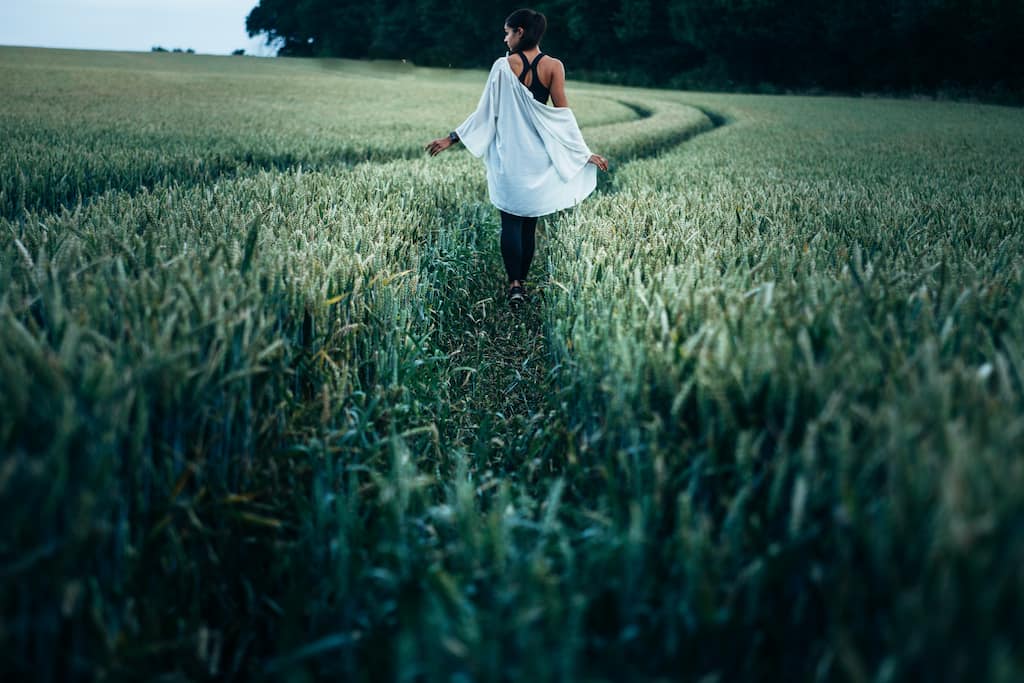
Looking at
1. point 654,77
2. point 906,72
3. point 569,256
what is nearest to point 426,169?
point 569,256

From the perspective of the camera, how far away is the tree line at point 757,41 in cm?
3669

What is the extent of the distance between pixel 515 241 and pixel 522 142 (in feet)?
2.00

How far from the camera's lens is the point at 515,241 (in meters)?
4.50

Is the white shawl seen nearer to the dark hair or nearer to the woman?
the woman

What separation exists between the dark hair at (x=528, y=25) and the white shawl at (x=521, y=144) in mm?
190

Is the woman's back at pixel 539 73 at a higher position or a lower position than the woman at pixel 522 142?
higher

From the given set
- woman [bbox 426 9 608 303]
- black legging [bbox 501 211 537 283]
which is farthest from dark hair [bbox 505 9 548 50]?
black legging [bbox 501 211 537 283]

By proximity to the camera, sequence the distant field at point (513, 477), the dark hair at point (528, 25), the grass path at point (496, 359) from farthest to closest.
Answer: the dark hair at point (528, 25) < the grass path at point (496, 359) < the distant field at point (513, 477)

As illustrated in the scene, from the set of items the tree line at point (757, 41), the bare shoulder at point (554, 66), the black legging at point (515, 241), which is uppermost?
the tree line at point (757, 41)

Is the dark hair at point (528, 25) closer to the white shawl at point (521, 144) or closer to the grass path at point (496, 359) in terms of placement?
the white shawl at point (521, 144)

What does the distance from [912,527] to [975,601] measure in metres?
0.14

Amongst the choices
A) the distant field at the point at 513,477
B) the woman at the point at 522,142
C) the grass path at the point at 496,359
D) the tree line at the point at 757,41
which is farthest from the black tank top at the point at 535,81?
the tree line at the point at 757,41

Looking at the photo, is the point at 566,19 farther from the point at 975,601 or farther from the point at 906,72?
the point at 975,601

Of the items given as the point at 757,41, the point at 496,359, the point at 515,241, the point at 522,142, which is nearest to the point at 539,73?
the point at 522,142
